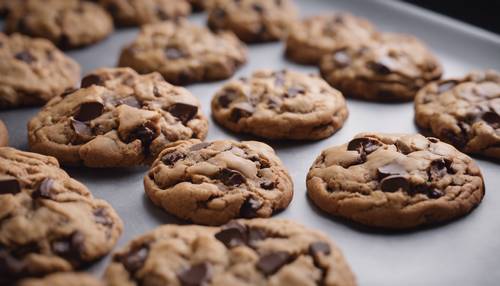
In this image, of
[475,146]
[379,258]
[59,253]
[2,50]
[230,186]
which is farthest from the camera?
[2,50]

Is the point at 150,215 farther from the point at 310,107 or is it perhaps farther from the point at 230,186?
the point at 310,107

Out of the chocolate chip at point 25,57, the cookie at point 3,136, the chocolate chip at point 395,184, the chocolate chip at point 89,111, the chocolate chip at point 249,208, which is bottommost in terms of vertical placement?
the cookie at point 3,136

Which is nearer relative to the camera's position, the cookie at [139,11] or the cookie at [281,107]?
the cookie at [281,107]

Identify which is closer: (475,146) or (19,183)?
(19,183)

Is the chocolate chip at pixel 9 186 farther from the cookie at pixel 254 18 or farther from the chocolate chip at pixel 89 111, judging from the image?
the cookie at pixel 254 18

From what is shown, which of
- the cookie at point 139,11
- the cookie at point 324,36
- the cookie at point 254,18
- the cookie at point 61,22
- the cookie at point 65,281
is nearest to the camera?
the cookie at point 65,281

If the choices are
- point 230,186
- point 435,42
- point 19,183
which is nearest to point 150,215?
point 230,186

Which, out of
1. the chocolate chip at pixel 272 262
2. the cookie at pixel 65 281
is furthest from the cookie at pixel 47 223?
the chocolate chip at pixel 272 262
